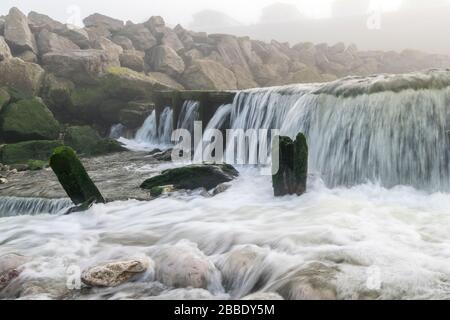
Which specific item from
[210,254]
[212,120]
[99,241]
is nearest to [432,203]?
[210,254]

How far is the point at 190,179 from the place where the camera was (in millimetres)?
12109

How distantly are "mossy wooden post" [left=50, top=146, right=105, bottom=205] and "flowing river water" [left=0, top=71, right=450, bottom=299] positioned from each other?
1.68ft

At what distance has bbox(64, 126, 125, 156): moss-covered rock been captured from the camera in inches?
802

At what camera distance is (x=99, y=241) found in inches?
313

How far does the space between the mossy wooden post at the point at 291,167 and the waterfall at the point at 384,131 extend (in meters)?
1.49

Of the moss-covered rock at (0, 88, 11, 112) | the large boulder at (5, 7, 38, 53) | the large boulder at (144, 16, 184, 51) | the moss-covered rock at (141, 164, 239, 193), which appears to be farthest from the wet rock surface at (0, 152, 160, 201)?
the large boulder at (144, 16, 184, 51)

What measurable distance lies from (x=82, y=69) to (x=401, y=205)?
2573 cm

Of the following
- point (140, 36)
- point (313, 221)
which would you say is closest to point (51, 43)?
point (140, 36)

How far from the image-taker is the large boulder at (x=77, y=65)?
3058 centimetres

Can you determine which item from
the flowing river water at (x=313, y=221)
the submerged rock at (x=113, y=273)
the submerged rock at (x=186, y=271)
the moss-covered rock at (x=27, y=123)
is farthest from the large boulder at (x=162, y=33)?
the submerged rock at (x=113, y=273)

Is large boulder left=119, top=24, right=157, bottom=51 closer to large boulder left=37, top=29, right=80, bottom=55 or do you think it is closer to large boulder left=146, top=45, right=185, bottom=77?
large boulder left=146, top=45, right=185, bottom=77

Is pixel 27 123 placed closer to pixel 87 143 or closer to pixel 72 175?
pixel 87 143

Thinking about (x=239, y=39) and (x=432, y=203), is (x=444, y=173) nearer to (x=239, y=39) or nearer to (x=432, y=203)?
(x=432, y=203)

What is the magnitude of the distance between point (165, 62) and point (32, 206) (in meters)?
35.7
